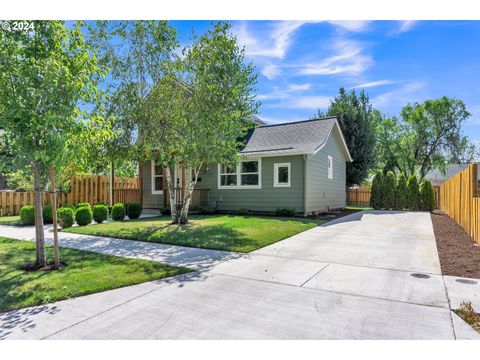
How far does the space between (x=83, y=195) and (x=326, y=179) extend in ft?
37.3

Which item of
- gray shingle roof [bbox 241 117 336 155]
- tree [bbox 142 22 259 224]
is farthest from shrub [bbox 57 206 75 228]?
gray shingle roof [bbox 241 117 336 155]

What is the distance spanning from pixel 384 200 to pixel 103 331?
59.2 ft

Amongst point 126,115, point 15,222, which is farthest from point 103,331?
point 15,222

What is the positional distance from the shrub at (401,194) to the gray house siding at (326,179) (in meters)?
2.98

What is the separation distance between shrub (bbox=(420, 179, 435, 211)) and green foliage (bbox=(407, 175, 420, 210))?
0.19 metres

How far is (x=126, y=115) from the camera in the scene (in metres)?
9.19

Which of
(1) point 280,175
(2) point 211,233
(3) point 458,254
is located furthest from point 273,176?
(3) point 458,254

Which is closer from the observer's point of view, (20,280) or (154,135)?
(20,280)

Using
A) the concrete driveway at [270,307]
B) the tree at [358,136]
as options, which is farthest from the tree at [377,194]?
the concrete driveway at [270,307]

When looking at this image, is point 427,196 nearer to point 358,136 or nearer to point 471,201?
point 358,136

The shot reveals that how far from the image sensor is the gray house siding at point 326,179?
12750 millimetres

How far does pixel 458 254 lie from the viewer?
5.86 metres

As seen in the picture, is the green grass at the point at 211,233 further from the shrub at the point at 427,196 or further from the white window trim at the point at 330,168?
the shrub at the point at 427,196
